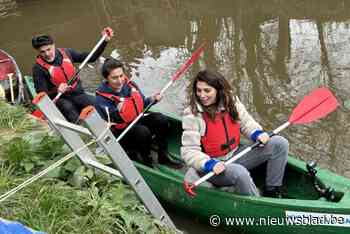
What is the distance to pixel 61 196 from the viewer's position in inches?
133

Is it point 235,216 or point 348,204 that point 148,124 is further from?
point 348,204

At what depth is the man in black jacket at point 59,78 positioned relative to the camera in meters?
5.61

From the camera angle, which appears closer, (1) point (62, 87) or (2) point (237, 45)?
(1) point (62, 87)

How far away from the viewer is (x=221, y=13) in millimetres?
9945

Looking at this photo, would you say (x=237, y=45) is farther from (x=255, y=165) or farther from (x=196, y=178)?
(x=196, y=178)

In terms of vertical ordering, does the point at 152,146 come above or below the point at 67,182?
below

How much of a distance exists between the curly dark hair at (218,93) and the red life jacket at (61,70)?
7.45ft

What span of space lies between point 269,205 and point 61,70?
301 centimetres

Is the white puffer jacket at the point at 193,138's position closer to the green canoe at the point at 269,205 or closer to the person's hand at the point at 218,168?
the person's hand at the point at 218,168

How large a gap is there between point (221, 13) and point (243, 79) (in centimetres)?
314

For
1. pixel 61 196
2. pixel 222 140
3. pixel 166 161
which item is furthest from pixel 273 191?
pixel 61 196

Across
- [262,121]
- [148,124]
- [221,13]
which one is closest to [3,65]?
[148,124]

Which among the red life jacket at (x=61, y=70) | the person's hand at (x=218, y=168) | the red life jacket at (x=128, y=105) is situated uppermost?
the red life jacket at (x=61, y=70)

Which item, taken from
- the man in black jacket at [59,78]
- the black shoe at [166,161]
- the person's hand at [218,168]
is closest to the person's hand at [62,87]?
the man in black jacket at [59,78]
